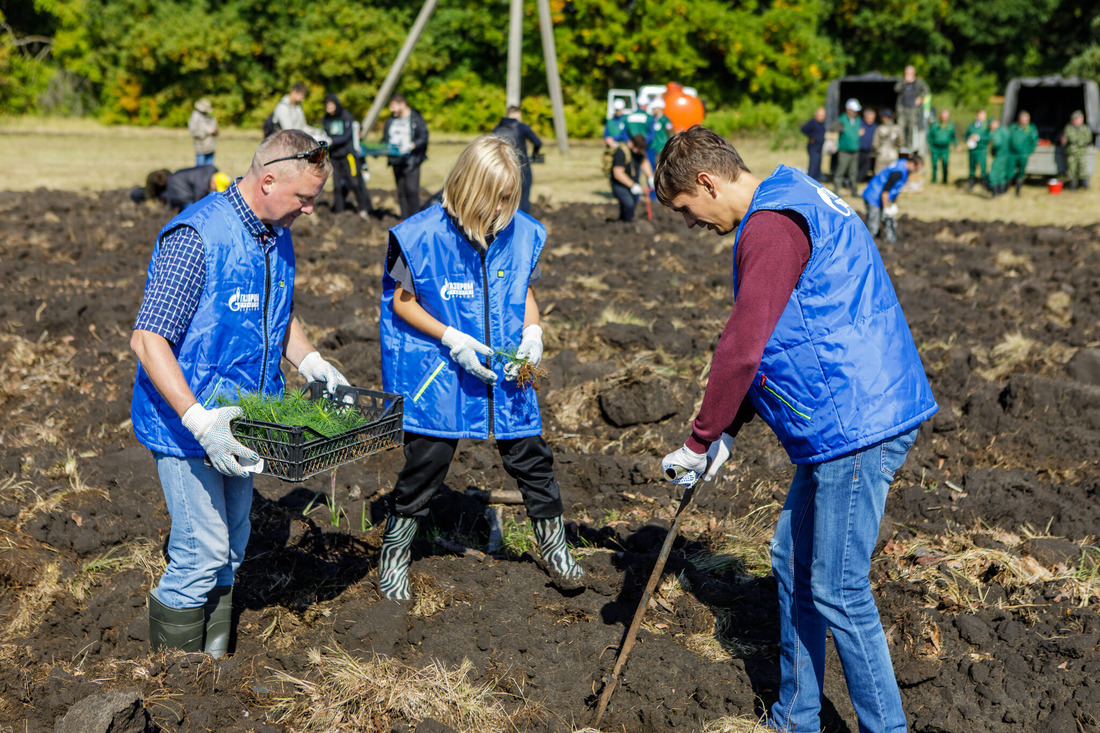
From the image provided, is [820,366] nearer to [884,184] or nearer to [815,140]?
[884,184]

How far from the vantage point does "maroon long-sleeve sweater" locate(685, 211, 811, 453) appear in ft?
7.98

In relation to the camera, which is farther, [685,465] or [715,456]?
[715,456]

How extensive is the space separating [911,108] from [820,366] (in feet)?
62.6

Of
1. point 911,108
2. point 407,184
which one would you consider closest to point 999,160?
point 911,108

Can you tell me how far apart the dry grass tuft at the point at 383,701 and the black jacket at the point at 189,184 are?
10.4 m

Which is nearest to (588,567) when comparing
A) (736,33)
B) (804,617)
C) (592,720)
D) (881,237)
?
(592,720)

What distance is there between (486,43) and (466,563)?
33.6 meters

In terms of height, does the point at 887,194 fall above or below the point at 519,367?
above

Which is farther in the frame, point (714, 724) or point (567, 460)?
point (567, 460)

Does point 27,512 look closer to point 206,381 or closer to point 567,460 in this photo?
point 206,381

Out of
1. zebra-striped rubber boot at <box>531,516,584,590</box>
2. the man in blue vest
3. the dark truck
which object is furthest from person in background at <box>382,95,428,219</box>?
the dark truck

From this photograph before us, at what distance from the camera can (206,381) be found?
291 centimetres

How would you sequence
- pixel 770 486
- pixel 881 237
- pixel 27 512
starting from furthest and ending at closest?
pixel 881 237, pixel 770 486, pixel 27 512

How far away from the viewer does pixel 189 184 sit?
1229cm
